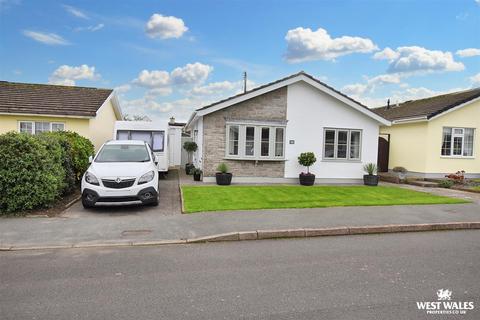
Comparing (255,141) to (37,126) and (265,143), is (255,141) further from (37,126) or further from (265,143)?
→ (37,126)

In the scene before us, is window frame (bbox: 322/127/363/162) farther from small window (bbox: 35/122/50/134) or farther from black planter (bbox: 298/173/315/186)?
small window (bbox: 35/122/50/134)

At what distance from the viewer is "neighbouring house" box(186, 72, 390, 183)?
14.7m

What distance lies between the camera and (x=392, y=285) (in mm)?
4508

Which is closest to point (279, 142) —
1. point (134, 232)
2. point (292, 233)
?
point (292, 233)

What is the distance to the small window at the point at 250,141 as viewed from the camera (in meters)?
14.9

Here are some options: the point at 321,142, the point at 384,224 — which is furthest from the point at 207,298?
the point at 321,142

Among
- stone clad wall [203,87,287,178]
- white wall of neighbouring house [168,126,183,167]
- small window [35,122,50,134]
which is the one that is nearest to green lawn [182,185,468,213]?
stone clad wall [203,87,287,178]

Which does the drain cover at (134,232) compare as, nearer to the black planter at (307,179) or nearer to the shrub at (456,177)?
the black planter at (307,179)

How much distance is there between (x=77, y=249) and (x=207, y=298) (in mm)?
3246

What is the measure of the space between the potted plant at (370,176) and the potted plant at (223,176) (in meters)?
6.24

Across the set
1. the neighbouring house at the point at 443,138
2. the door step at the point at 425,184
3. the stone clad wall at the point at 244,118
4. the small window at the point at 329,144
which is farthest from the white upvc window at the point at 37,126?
the neighbouring house at the point at 443,138

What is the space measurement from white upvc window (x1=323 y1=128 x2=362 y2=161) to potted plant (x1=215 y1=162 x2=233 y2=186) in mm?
4745

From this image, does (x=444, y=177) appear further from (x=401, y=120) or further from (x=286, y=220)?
(x=286, y=220)

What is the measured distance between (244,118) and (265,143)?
1.46 meters
